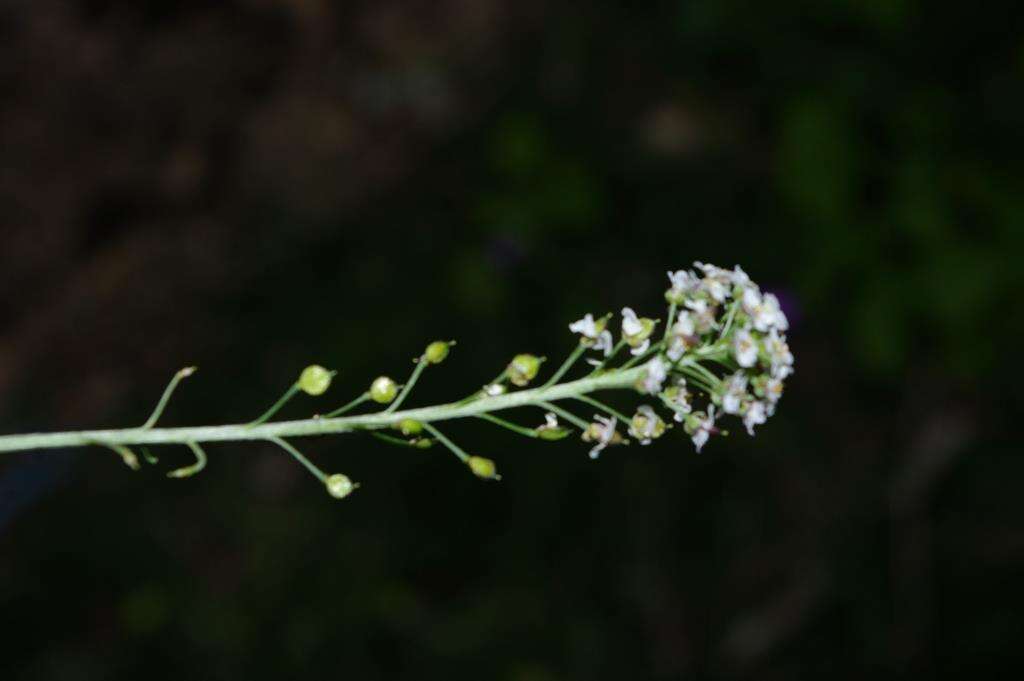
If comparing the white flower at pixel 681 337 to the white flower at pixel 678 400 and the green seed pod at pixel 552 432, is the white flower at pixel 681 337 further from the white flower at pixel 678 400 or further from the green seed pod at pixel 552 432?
the green seed pod at pixel 552 432

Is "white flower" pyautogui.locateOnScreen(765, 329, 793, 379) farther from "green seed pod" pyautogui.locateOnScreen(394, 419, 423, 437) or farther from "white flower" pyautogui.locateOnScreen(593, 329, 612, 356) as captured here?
"green seed pod" pyautogui.locateOnScreen(394, 419, 423, 437)

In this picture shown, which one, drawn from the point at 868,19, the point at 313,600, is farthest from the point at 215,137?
the point at 868,19

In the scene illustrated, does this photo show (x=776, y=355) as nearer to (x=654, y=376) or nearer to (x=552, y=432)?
(x=654, y=376)

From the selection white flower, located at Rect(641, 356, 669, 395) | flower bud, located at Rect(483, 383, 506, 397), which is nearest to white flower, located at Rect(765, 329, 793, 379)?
white flower, located at Rect(641, 356, 669, 395)

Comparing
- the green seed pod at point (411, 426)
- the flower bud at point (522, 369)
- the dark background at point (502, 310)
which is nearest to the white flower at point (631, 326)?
the flower bud at point (522, 369)

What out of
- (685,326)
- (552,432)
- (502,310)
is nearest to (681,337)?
(685,326)

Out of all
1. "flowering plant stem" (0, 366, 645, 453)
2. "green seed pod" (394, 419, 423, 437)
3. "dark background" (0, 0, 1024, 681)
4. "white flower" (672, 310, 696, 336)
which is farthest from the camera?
"dark background" (0, 0, 1024, 681)
